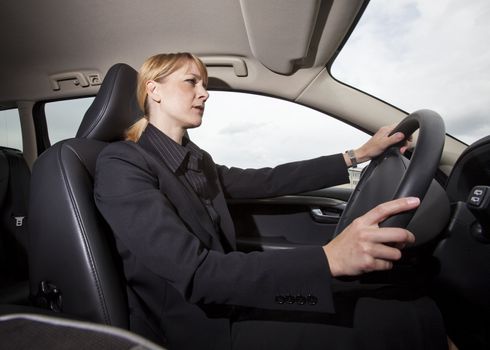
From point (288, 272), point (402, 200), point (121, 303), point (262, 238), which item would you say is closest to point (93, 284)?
point (121, 303)

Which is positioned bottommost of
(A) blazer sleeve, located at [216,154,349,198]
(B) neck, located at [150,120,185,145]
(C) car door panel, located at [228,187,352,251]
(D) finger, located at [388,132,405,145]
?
(C) car door panel, located at [228,187,352,251]

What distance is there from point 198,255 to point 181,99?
65 cm

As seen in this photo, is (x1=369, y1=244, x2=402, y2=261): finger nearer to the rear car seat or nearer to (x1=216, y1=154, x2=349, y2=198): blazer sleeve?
(x1=216, y1=154, x2=349, y2=198): blazer sleeve

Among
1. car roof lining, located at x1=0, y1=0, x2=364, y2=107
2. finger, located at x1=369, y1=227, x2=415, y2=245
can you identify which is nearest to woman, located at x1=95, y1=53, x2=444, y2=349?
finger, located at x1=369, y1=227, x2=415, y2=245

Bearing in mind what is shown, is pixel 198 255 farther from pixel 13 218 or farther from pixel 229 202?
pixel 13 218

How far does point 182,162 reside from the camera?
3.29 ft

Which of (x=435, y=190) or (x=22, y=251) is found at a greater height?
(x=435, y=190)

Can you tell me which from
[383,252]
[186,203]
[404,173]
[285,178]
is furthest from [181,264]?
[285,178]

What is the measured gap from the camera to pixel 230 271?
618 millimetres

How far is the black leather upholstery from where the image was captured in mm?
788

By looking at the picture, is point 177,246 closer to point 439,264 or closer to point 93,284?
point 93,284

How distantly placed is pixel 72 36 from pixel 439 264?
1804mm

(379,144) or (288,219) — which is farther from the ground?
(379,144)

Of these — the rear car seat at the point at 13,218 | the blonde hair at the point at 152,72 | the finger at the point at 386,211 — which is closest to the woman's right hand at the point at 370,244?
the finger at the point at 386,211
